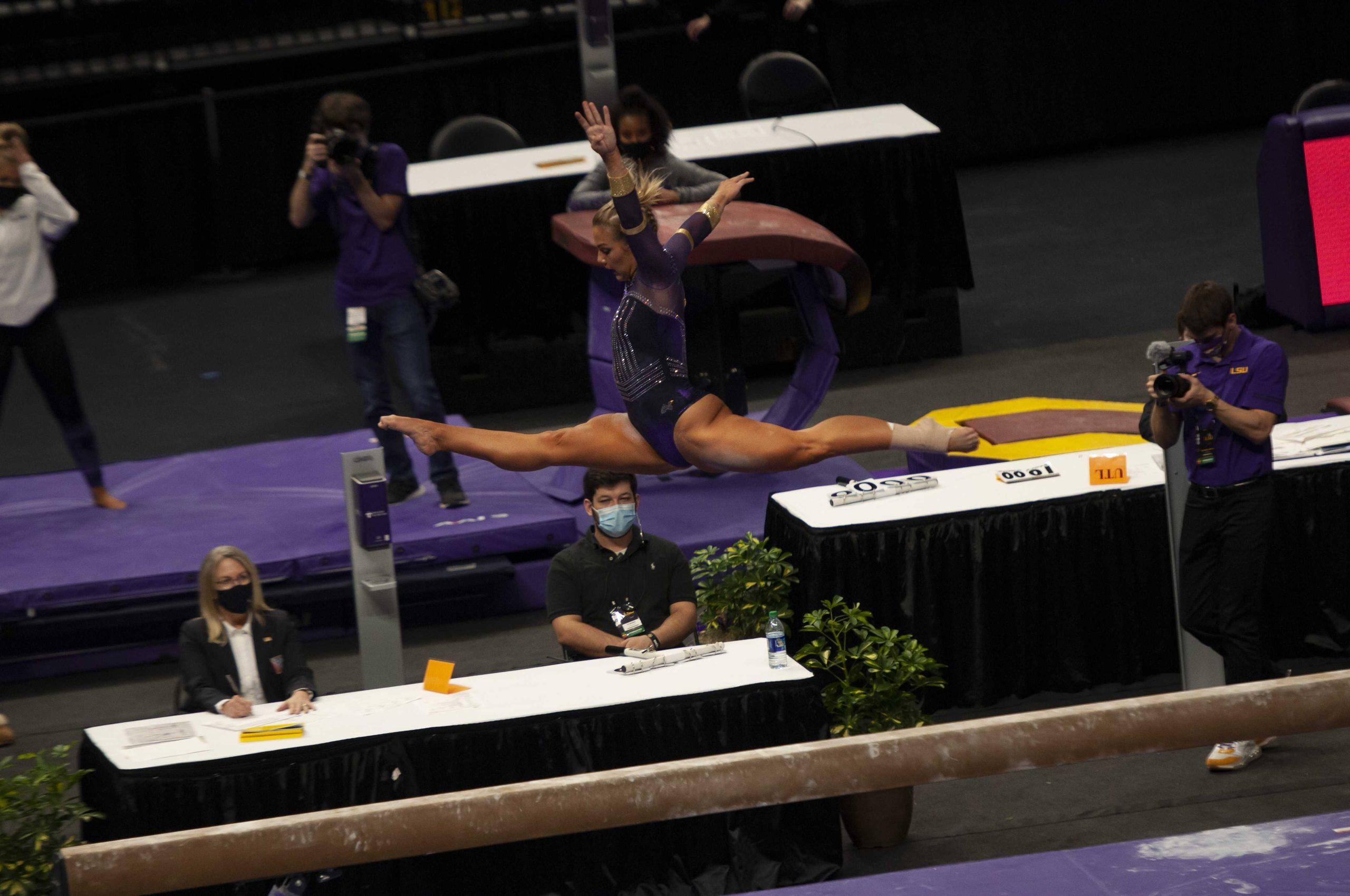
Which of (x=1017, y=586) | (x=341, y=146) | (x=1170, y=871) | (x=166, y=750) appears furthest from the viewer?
(x=341, y=146)

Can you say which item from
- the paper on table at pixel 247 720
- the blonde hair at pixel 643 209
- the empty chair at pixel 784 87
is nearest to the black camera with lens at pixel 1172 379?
the blonde hair at pixel 643 209

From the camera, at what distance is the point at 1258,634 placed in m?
5.20

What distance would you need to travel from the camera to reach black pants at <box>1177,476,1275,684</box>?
5.13m

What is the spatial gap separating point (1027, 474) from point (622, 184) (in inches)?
114

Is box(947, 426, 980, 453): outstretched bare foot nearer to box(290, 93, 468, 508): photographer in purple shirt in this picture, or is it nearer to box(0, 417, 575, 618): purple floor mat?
box(290, 93, 468, 508): photographer in purple shirt

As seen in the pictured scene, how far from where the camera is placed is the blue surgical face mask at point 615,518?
529 cm

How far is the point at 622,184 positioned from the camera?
3.43 m

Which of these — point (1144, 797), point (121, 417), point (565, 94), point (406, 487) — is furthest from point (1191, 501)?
point (565, 94)

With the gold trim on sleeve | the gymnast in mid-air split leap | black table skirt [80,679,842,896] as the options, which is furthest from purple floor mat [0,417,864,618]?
the gold trim on sleeve

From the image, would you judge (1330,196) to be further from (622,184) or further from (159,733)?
(159,733)

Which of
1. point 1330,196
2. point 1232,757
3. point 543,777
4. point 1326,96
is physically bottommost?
point 1232,757

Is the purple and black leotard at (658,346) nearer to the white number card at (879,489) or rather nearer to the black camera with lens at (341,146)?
the white number card at (879,489)

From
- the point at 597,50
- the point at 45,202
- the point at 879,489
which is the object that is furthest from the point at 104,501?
the point at 879,489

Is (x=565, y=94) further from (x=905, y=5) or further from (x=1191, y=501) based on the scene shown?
(x=1191, y=501)
